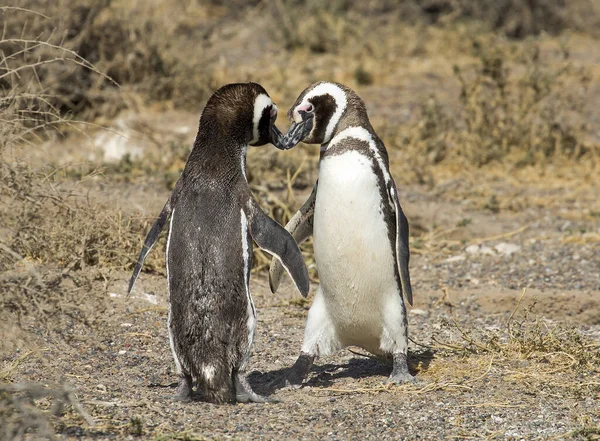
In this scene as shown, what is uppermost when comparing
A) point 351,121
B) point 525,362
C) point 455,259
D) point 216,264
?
point 351,121

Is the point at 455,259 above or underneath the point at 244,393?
above

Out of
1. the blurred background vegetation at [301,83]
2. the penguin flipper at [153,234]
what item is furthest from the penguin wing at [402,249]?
the blurred background vegetation at [301,83]

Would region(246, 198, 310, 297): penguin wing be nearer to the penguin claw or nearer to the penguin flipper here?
the penguin flipper

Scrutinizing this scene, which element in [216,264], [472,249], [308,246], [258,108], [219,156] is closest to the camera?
[216,264]

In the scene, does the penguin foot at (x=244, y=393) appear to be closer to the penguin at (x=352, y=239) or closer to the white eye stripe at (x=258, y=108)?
the penguin at (x=352, y=239)

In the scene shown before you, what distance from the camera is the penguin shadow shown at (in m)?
5.10

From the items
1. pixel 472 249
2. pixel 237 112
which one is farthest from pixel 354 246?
pixel 472 249

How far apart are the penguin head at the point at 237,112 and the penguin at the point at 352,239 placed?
0.91 feet

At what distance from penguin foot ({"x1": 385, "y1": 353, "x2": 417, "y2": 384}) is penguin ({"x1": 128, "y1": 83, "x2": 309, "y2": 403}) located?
716mm

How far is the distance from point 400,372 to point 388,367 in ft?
1.51

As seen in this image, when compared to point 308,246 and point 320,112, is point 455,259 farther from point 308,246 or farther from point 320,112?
point 320,112

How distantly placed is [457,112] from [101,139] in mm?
3850

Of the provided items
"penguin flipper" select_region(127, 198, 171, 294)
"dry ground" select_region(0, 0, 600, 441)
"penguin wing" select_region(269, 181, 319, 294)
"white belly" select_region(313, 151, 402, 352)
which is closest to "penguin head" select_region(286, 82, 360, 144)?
"white belly" select_region(313, 151, 402, 352)

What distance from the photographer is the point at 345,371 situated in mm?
5414
